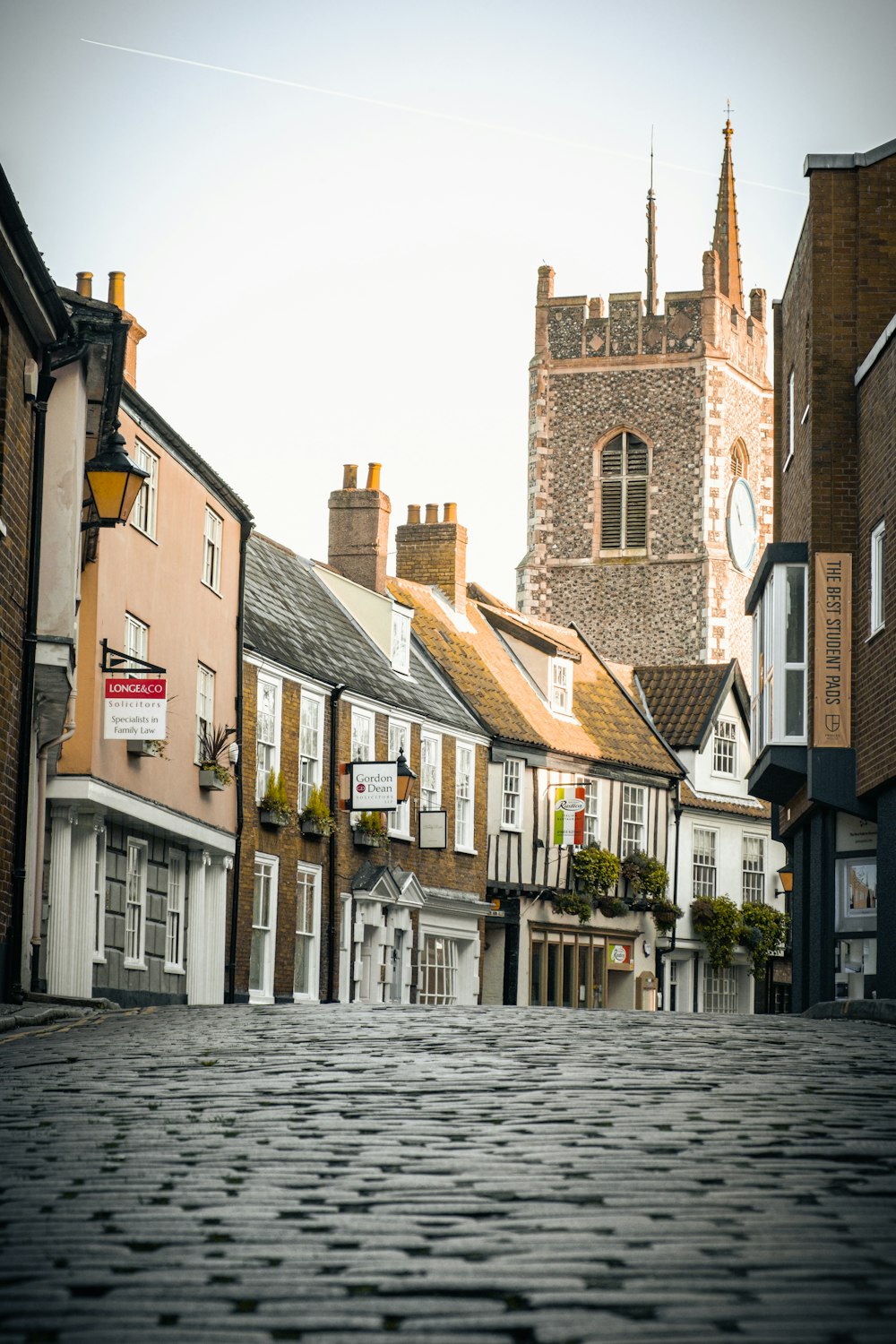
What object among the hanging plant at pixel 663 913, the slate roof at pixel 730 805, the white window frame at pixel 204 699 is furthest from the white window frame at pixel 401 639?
the slate roof at pixel 730 805

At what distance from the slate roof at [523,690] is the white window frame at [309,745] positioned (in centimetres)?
730

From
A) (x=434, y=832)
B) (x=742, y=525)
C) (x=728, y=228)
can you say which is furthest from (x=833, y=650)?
(x=728, y=228)

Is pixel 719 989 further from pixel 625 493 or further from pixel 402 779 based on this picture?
pixel 625 493

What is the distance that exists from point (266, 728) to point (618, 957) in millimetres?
15127

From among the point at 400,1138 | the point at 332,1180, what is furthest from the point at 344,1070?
the point at 332,1180

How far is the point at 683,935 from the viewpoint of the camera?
45.3 meters

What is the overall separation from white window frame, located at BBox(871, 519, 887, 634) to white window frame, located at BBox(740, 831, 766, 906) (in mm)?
25788

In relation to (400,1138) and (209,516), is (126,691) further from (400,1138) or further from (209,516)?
(400,1138)

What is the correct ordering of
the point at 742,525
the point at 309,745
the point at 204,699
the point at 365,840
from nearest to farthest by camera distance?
the point at 204,699 → the point at 309,745 → the point at 365,840 → the point at 742,525

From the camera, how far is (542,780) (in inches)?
1625

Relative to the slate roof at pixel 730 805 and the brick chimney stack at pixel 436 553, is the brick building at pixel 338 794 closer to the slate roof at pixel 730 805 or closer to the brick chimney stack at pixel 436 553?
the brick chimney stack at pixel 436 553

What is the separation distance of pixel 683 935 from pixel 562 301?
31.4 m

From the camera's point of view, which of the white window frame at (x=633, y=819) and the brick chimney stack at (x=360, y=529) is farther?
the white window frame at (x=633, y=819)

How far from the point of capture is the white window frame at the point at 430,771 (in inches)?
1457
